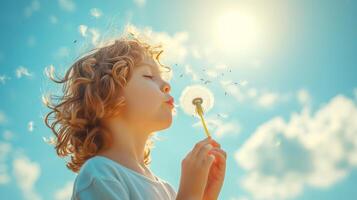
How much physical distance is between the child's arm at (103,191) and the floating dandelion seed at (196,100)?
3.88ft

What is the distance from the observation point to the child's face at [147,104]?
300cm

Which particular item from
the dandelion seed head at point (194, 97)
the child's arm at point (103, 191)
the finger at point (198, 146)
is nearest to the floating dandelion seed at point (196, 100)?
the dandelion seed head at point (194, 97)

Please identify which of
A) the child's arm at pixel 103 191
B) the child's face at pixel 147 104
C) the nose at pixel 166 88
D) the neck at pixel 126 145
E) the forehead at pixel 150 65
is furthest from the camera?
the forehead at pixel 150 65

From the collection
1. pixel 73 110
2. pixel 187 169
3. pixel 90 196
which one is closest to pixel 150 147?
pixel 73 110

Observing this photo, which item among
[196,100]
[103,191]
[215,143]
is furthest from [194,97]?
[103,191]

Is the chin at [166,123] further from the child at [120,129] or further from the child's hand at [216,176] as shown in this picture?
the child's hand at [216,176]

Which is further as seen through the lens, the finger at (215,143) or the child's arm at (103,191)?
the finger at (215,143)

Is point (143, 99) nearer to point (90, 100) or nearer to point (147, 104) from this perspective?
point (147, 104)

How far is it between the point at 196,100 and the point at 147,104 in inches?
23.0

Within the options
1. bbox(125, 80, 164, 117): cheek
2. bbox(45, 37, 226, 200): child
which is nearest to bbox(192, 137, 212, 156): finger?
bbox(45, 37, 226, 200): child

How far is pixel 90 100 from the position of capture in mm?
3119

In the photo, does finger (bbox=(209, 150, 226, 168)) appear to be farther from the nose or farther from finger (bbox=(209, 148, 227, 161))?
the nose

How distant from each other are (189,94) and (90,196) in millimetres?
1408

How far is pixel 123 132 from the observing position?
2.97 metres
